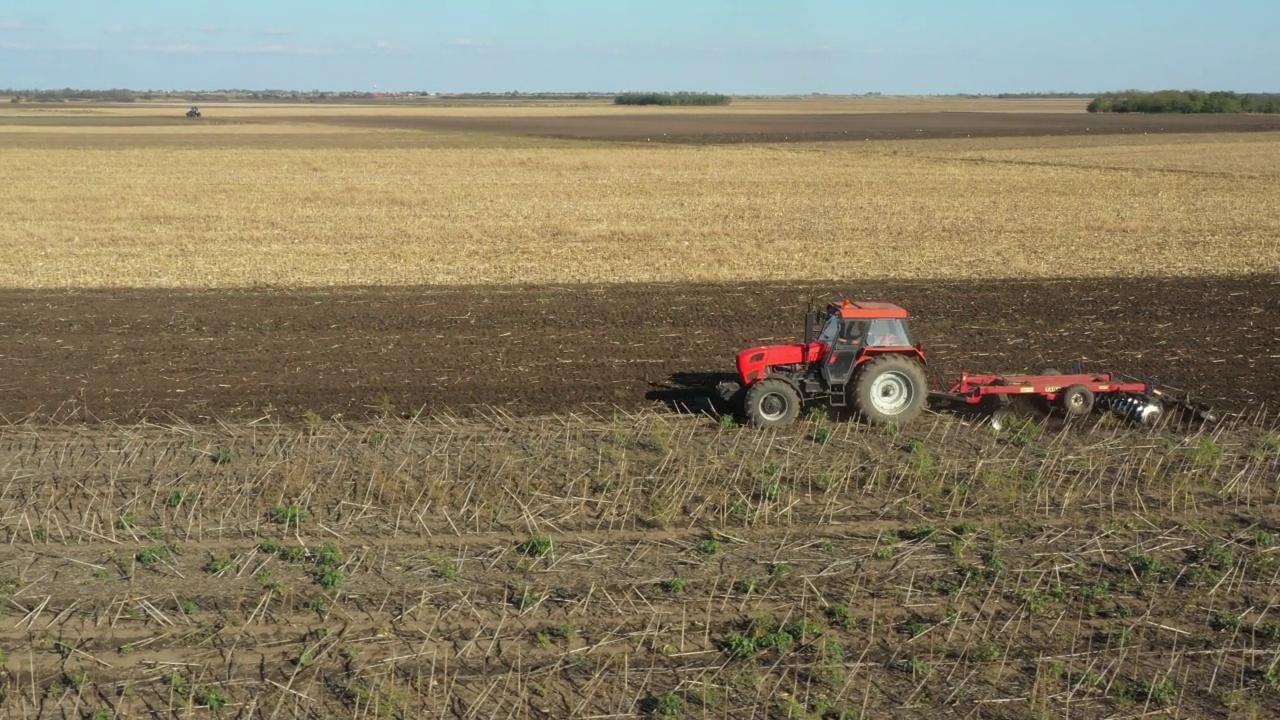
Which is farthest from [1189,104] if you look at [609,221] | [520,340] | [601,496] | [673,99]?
[601,496]

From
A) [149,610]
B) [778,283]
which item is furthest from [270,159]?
[149,610]

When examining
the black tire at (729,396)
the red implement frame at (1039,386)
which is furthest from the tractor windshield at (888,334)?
the black tire at (729,396)

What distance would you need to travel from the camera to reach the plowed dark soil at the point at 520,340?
41.1 ft

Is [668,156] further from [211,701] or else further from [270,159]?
[211,701]

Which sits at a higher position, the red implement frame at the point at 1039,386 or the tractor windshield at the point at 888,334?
the tractor windshield at the point at 888,334

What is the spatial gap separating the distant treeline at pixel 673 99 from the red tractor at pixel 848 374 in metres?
143

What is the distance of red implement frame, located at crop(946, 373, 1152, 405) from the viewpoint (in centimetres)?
1130

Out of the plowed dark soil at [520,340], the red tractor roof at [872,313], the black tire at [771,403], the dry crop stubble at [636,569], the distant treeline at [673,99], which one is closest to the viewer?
the dry crop stubble at [636,569]

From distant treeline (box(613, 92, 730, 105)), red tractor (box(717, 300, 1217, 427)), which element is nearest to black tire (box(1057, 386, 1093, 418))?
red tractor (box(717, 300, 1217, 427))

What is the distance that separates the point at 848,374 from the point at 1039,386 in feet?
6.03

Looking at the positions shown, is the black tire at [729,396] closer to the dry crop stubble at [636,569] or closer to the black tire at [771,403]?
the black tire at [771,403]

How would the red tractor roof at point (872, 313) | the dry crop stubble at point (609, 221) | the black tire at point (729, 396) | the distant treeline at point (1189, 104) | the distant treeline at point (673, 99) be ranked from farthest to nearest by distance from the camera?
the distant treeline at point (673, 99)
the distant treeline at point (1189, 104)
the dry crop stubble at point (609, 221)
the black tire at point (729, 396)
the red tractor roof at point (872, 313)

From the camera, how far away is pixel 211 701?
6273 millimetres

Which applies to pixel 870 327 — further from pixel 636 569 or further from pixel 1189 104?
pixel 1189 104
